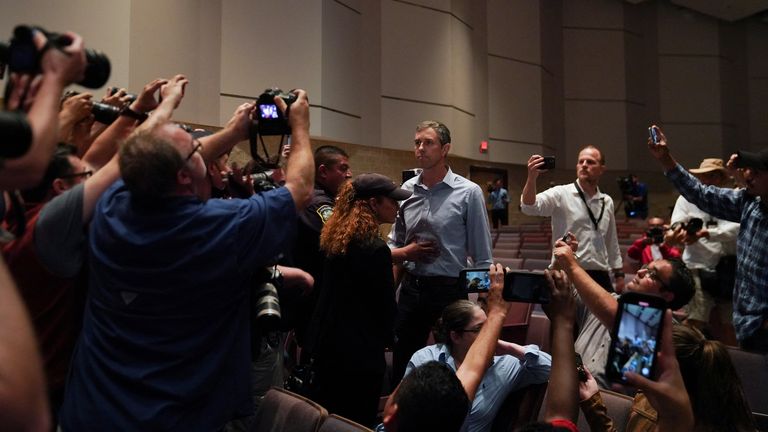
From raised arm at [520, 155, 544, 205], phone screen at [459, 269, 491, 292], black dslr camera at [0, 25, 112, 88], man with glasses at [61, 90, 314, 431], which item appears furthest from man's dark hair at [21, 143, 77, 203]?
raised arm at [520, 155, 544, 205]

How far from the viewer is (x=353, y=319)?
244 cm

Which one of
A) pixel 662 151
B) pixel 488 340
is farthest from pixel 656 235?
pixel 488 340

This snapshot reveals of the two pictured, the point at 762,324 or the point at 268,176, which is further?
the point at 762,324

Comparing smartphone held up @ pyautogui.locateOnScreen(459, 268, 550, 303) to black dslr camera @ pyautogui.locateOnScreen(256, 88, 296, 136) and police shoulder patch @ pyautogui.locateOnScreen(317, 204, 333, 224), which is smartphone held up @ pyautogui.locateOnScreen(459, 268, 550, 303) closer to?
black dslr camera @ pyautogui.locateOnScreen(256, 88, 296, 136)

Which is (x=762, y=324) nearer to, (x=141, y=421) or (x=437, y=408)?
(x=437, y=408)

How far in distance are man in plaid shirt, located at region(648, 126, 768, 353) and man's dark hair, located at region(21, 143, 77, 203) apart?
2442mm

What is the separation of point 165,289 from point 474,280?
4.65 ft

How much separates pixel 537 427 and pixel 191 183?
1016mm

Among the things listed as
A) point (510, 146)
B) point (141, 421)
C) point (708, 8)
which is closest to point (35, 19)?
point (141, 421)

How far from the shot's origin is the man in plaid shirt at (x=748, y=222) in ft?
9.01

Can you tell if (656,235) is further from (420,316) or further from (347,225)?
(347,225)

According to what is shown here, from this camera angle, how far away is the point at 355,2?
36.2 ft

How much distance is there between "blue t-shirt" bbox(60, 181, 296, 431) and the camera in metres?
1.51

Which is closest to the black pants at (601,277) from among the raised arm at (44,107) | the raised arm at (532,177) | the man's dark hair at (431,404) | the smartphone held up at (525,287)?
the raised arm at (532,177)
